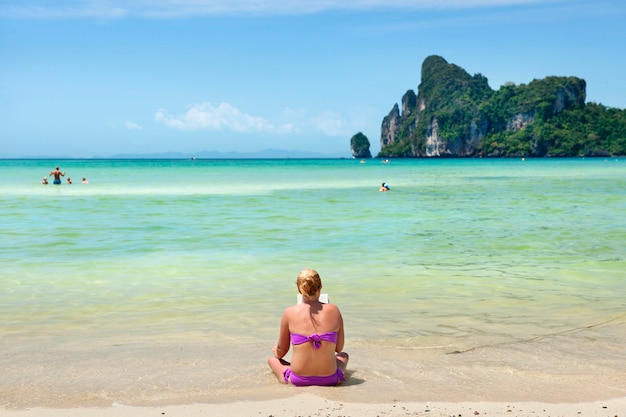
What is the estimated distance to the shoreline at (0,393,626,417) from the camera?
5.30m

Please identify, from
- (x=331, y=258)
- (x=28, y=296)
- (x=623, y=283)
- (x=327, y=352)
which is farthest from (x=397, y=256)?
(x=327, y=352)

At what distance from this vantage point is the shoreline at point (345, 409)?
17.4ft

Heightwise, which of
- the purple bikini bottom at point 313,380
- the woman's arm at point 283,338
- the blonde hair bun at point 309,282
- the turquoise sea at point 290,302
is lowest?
the turquoise sea at point 290,302

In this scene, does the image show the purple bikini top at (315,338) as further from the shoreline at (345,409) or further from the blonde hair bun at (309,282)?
the shoreline at (345,409)

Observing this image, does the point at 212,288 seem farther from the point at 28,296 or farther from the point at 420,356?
the point at 420,356

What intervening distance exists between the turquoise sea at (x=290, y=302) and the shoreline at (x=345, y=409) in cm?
24

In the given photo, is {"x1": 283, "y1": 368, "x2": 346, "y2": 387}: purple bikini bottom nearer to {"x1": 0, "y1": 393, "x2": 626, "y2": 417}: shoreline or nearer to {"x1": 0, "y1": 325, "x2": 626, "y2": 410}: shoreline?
{"x1": 0, "y1": 325, "x2": 626, "y2": 410}: shoreline

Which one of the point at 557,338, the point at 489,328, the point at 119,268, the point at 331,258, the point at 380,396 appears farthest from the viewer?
the point at 331,258

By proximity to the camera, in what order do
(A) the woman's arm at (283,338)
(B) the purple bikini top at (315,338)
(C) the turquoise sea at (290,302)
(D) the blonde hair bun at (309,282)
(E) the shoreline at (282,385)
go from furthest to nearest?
(C) the turquoise sea at (290,302), (A) the woman's arm at (283,338), (B) the purple bikini top at (315,338), (D) the blonde hair bun at (309,282), (E) the shoreline at (282,385)

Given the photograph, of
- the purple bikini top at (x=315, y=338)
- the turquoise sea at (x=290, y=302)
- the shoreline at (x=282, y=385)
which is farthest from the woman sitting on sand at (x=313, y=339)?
the turquoise sea at (x=290, y=302)

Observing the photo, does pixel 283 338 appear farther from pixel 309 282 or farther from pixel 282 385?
pixel 309 282

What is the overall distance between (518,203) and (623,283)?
19602 mm

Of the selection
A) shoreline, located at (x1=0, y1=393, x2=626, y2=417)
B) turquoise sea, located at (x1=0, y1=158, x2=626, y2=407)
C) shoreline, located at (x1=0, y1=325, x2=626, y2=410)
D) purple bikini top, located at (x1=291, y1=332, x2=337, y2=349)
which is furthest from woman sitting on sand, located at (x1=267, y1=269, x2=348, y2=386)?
shoreline, located at (x1=0, y1=393, x2=626, y2=417)

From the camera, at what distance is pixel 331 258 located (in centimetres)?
1463
